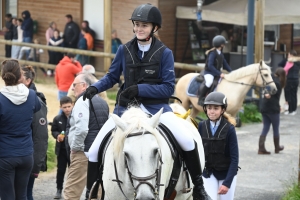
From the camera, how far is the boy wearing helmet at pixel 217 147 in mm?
7793

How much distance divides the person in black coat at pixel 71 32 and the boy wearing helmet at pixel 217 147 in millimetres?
15576

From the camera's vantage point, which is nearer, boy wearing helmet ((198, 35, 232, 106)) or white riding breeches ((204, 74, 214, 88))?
boy wearing helmet ((198, 35, 232, 106))

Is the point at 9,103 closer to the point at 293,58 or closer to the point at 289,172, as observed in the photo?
the point at 289,172

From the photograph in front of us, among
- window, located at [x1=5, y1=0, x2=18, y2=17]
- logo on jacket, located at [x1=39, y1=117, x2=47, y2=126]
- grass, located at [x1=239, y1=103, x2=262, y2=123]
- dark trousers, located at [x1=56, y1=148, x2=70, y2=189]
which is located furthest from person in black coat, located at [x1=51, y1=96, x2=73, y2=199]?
window, located at [x1=5, y1=0, x2=18, y2=17]

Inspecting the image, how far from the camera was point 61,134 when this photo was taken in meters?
10.0

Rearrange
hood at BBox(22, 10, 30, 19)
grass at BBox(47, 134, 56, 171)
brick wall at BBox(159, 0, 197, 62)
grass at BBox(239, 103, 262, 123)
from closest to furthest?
grass at BBox(47, 134, 56, 171) → grass at BBox(239, 103, 262, 123) → brick wall at BBox(159, 0, 197, 62) → hood at BBox(22, 10, 30, 19)

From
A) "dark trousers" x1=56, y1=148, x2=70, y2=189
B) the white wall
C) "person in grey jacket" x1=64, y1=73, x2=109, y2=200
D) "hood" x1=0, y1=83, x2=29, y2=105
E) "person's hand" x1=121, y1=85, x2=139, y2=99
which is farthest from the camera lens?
the white wall

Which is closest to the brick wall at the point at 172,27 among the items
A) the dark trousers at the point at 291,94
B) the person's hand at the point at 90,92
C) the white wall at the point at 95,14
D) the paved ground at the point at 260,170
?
the white wall at the point at 95,14

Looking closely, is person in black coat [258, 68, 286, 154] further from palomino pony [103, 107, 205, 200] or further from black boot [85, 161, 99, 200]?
palomino pony [103, 107, 205, 200]

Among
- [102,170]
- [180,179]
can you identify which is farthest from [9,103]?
[180,179]

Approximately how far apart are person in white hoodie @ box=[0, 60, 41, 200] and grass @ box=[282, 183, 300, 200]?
3785 mm

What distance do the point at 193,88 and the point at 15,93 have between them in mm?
8998

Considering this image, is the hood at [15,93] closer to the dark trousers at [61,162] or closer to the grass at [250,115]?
the dark trousers at [61,162]

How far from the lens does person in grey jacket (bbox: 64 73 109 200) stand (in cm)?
880
